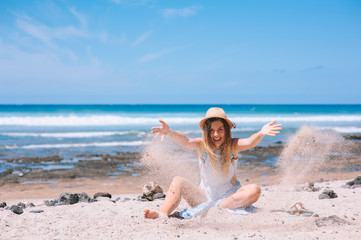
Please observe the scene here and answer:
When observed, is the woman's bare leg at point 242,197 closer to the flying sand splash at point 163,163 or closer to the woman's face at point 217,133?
the woman's face at point 217,133

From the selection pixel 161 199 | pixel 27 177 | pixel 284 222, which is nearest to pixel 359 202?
pixel 284 222

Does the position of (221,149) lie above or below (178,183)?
above

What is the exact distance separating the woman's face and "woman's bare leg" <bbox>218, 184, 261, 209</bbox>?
0.66 metres

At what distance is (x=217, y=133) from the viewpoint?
14.3 feet

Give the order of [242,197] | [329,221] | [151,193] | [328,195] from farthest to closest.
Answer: [151,193] < [328,195] < [242,197] < [329,221]

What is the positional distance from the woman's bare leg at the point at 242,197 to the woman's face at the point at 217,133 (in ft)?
2.16

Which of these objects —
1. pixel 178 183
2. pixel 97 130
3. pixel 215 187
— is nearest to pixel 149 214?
pixel 178 183

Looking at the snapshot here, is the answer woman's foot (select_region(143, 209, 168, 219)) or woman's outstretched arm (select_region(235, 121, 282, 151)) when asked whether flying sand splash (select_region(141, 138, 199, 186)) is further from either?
woman's outstretched arm (select_region(235, 121, 282, 151))

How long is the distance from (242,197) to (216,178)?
0.41 m

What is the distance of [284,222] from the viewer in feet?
13.3

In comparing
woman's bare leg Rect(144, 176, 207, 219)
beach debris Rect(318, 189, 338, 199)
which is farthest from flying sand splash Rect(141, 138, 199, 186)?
beach debris Rect(318, 189, 338, 199)

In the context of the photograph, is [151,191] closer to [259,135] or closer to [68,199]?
[68,199]

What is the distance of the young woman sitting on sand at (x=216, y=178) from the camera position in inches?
171

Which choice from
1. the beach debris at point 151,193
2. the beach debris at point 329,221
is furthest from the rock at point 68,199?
the beach debris at point 329,221
